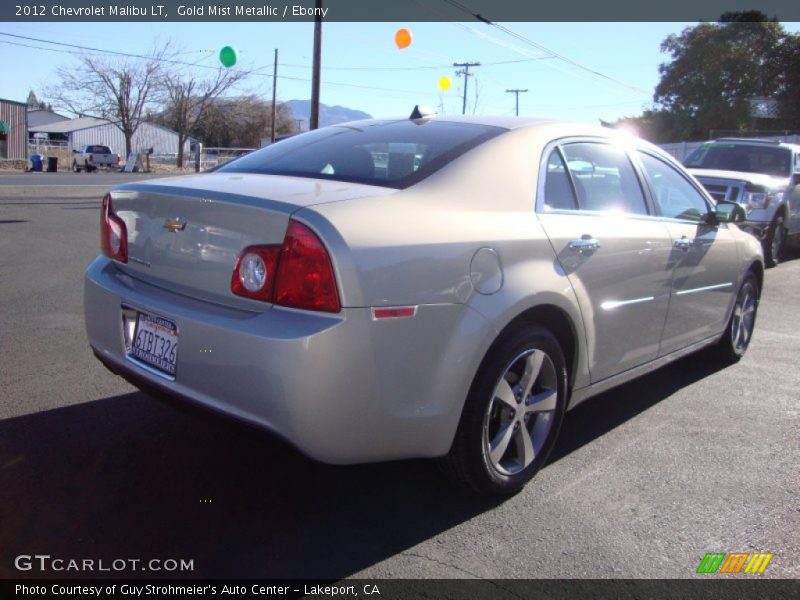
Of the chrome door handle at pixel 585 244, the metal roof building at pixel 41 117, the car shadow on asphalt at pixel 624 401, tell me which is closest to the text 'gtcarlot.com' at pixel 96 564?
the car shadow on asphalt at pixel 624 401

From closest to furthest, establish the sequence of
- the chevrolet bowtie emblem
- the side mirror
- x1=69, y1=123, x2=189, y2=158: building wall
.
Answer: the chevrolet bowtie emblem
the side mirror
x1=69, y1=123, x2=189, y2=158: building wall

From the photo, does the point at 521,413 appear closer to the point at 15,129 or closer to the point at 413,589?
the point at 413,589

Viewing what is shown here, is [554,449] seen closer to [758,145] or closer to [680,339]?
[680,339]

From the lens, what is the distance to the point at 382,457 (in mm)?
2688

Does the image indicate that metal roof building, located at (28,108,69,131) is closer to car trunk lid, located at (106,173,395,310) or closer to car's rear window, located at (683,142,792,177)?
car's rear window, located at (683,142,792,177)

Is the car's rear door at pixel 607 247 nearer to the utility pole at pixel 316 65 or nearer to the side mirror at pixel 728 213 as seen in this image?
the side mirror at pixel 728 213

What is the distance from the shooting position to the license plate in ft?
9.10

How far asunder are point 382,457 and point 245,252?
0.90 m

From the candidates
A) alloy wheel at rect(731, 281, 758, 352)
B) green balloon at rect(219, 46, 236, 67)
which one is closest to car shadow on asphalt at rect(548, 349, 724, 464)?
alloy wheel at rect(731, 281, 758, 352)

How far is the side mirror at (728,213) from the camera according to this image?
4.61 metres

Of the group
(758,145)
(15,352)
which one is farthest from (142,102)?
(15,352)

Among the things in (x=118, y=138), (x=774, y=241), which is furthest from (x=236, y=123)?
(x=774, y=241)

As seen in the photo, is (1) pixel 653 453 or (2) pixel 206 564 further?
(1) pixel 653 453

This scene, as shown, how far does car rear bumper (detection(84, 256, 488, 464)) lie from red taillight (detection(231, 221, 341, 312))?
0.05m
